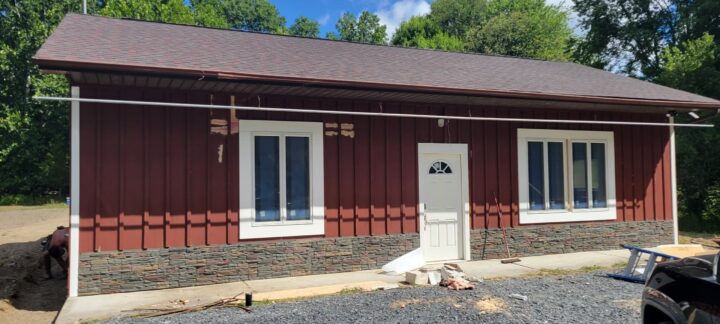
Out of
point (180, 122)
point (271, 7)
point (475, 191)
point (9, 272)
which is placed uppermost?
point (271, 7)

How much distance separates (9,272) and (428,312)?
868cm

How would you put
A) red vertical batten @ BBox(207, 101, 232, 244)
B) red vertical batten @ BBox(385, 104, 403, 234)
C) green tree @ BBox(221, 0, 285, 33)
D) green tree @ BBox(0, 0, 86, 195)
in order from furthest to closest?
green tree @ BBox(221, 0, 285, 33) → green tree @ BBox(0, 0, 86, 195) → red vertical batten @ BBox(385, 104, 403, 234) → red vertical batten @ BBox(207, 101, 232, 244)

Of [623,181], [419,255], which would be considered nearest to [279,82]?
[419,255]

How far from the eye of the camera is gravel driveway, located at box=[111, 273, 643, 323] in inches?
219

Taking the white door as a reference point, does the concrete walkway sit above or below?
below

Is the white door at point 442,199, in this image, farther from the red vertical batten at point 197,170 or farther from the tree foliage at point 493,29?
the tree foliage at point 493,29

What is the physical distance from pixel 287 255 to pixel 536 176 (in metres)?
5.26

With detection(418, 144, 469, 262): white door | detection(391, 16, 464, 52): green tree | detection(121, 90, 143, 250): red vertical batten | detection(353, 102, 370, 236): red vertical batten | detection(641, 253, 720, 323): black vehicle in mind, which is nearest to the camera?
detection(641, 253, 720, 323): black vehicle

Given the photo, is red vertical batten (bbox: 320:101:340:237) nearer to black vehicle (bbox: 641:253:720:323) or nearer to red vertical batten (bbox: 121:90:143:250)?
red vertical batten (bbox: 121:90:143:250)

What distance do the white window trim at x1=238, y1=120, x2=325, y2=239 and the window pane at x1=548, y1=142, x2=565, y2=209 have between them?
4848 millimetres

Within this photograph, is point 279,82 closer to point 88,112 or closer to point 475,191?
point 88,112

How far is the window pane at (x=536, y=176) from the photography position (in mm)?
9922

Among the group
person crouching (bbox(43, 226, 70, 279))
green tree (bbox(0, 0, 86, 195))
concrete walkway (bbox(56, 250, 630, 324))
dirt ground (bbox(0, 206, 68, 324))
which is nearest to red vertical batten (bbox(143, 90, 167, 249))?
concrete walkway (bbox(56, 250, 630, 324))

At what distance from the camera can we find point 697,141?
16375mm
